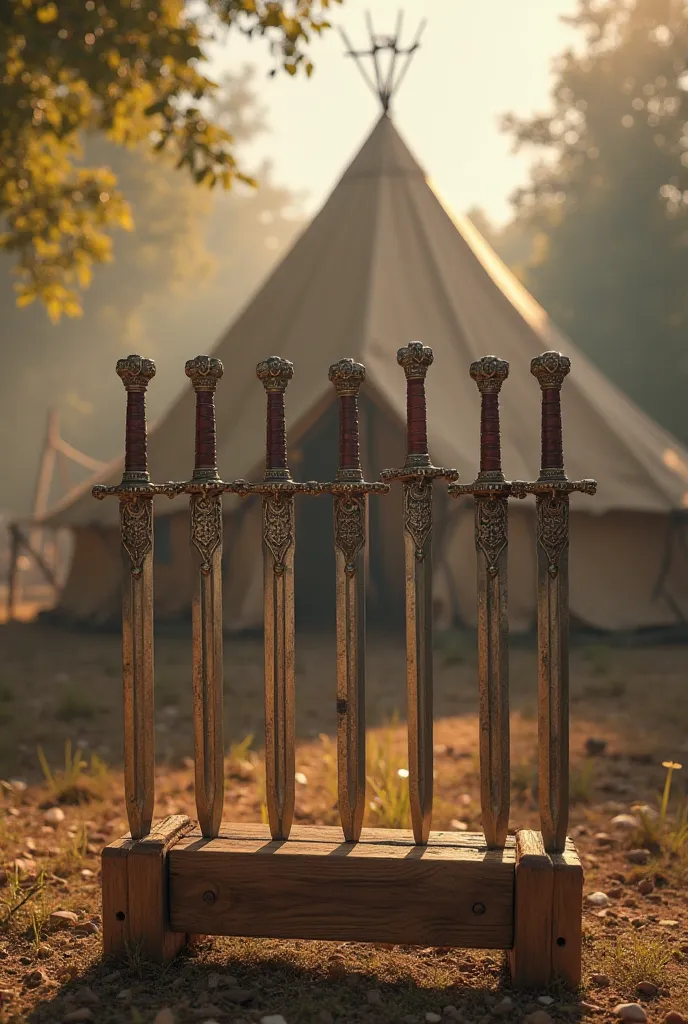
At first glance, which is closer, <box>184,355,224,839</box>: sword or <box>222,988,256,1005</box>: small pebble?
<box>222,988,256,1005</box>: small pebble

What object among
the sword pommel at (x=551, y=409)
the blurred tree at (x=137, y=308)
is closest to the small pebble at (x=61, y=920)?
the sword pommel at (x=551, y=409)

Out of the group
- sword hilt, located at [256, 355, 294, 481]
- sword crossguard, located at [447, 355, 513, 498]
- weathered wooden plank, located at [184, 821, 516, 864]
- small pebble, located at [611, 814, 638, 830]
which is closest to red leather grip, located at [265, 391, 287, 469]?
sword hilt, located at [256, 355, 294, 481]

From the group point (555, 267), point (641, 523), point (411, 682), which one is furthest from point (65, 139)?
point (555, 267)

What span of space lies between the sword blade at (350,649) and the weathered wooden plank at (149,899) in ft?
1.48

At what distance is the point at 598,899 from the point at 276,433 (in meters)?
1.66

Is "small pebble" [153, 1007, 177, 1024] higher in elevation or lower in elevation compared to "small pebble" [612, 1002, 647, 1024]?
higher

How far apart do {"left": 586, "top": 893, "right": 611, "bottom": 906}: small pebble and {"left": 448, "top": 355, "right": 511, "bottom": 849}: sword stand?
0.78 metres

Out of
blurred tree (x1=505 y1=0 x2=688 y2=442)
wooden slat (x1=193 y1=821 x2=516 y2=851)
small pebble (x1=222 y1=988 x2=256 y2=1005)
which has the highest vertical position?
blurred tree (x1=505 y1=0 x2=688 y2=442)

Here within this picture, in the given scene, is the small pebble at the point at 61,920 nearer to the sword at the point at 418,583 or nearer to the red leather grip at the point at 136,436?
the sword at the point at 418,583

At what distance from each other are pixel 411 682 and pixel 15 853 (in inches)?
66.1

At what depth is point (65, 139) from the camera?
712 cm

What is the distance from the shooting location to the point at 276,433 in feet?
8.25

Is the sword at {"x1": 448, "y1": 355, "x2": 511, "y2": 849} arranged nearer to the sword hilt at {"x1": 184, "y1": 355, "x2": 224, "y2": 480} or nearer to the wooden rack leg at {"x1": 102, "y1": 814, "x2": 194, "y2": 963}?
the sword hilt at {"x1": 184, "y1": 355, "x2": 224, "y2": 480}

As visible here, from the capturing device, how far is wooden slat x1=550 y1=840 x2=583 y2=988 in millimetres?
2303
